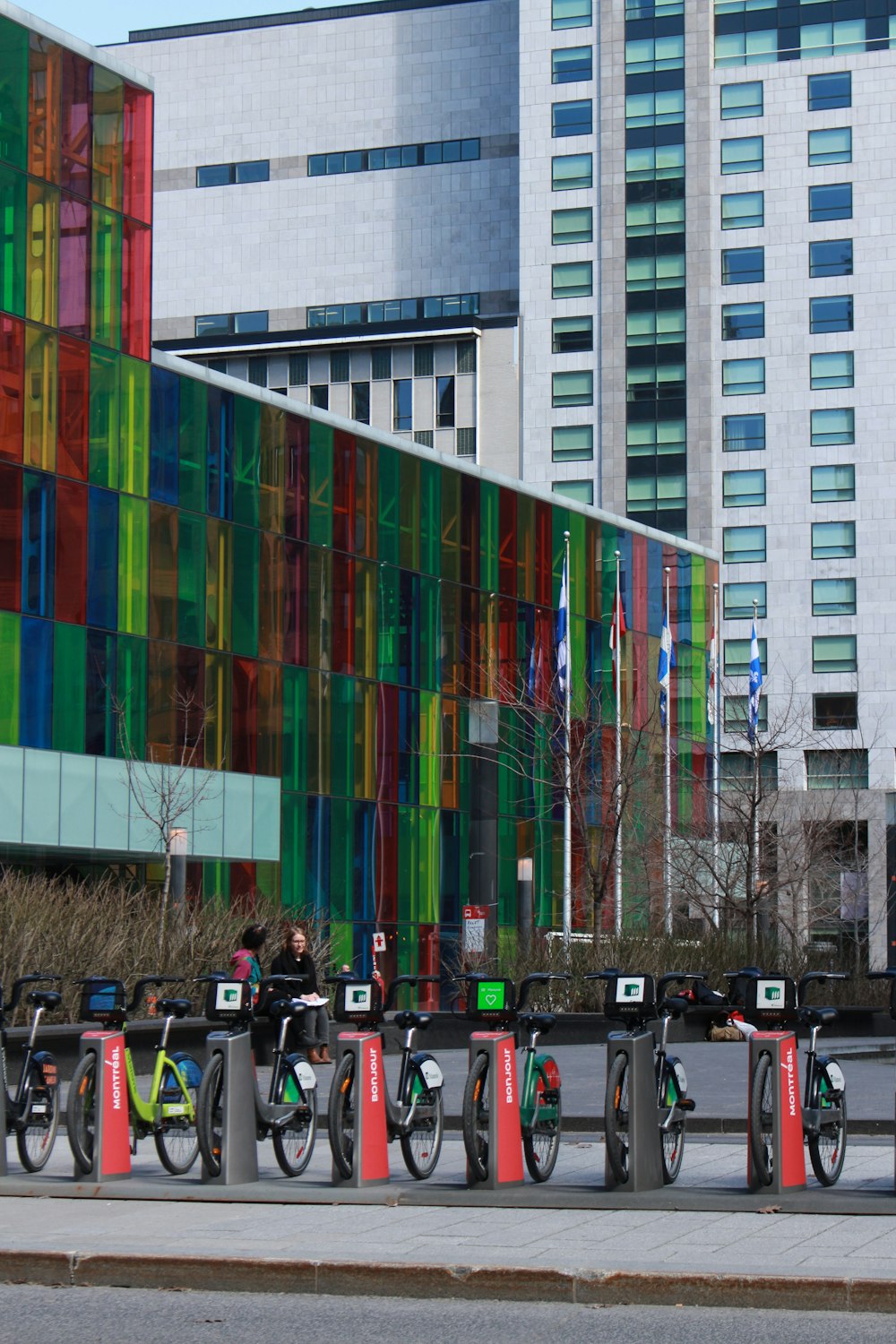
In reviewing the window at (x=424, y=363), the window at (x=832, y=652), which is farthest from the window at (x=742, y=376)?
the window at (x=424, y=363)

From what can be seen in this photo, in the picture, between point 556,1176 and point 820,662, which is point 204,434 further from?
point 820,662

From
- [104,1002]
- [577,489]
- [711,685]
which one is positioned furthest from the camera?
[577,489]

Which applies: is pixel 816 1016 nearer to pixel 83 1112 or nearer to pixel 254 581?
pixel 83 1112

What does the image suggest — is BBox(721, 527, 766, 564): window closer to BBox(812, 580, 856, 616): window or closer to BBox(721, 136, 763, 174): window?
BBox(812, 580, 856, 616): window

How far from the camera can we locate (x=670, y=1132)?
12.7m

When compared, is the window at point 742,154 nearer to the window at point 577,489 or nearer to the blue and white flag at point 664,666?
the window at point 577,489

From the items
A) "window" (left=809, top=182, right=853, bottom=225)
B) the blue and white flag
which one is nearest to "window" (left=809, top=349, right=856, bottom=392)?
"window" (left=809, top=182, right=853, bottom=225)

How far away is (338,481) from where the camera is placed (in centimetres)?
4969

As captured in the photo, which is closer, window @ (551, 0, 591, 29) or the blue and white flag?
the blue and white flag

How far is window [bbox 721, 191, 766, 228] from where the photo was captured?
3327 inches

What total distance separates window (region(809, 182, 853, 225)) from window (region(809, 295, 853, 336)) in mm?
3171

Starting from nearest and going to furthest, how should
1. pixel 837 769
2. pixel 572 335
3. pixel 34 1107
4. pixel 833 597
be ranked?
pixel 34 1107 → pixel 837 769 → pixel 833 597 → pixel 572 335

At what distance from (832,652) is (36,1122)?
231 feet

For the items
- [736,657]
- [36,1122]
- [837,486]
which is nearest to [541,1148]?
[36,1122]
